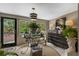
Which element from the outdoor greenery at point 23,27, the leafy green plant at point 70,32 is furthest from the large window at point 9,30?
the leafy green plant at point 70,32

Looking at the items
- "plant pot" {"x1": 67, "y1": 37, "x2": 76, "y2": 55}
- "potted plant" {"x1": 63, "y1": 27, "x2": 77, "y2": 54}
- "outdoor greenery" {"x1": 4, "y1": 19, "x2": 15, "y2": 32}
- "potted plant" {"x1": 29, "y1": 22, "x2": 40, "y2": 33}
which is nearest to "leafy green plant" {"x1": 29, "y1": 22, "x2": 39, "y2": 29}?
"potted plant" {"x1": 29, "y1": 22, "x2": 40, "y2": 33}

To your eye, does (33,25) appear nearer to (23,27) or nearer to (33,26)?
(33,26)

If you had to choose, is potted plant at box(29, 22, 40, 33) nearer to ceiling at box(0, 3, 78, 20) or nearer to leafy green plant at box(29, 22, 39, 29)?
leafy green plant at box(29, 22, 39, 29)

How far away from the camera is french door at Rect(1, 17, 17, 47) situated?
7.98 ft

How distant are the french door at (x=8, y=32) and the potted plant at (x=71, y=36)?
95 centimetres

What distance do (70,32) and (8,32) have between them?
1165mm

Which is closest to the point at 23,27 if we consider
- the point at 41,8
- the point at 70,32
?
the point at 41,8

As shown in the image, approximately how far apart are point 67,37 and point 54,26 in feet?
1.06

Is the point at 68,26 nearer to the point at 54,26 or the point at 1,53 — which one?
the point at 54,26

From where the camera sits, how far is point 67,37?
2471 millimetres

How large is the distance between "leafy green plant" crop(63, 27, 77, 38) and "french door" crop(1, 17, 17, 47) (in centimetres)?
95

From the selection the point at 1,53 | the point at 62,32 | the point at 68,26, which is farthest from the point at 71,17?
the point at 1,53

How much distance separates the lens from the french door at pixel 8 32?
7.98 feet

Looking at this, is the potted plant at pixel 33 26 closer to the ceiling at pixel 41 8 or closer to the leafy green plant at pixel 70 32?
the ceiling at pixel 41 8
